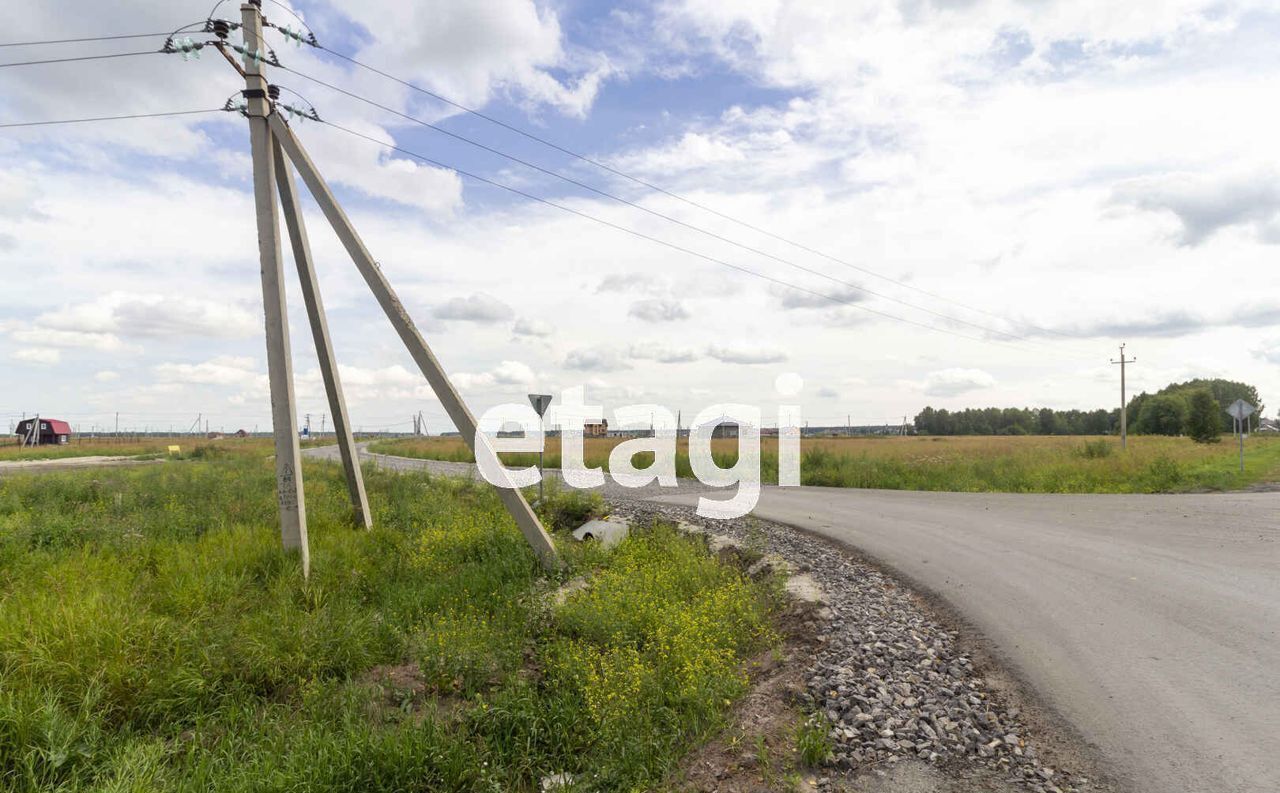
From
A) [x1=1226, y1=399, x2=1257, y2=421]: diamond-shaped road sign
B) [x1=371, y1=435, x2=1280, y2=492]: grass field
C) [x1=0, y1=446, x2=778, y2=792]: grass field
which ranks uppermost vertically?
[x1=1226, y1=399, x2=1257, y2=421]: diamond-shaped road sign

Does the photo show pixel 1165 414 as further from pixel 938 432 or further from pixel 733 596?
pixel 733 596

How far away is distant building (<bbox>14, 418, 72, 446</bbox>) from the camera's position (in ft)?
164

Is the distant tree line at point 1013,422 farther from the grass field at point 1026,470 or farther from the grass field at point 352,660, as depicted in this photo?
the grass field at point 352,660

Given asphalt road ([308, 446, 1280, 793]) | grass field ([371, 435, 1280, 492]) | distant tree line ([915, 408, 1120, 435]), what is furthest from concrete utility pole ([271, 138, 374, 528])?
distant tree line ([915, 408, 1120, 435])

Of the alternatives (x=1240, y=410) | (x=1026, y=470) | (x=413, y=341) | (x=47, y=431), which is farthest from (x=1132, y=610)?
(x=47, y=431)

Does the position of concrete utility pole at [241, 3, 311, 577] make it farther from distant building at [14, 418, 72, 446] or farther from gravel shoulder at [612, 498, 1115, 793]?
distant building at [14, 418, 72, 446]

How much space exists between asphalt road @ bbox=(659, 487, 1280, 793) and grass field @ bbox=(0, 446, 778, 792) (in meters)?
2.38

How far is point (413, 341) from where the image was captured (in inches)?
338

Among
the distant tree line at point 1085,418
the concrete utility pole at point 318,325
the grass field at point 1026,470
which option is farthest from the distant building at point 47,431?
the distant tree line at point 1085,418

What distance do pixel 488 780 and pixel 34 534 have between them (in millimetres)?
9659

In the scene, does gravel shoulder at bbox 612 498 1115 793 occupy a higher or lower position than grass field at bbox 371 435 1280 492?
lower

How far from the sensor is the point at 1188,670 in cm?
478

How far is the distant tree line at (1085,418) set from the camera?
81.7 meters

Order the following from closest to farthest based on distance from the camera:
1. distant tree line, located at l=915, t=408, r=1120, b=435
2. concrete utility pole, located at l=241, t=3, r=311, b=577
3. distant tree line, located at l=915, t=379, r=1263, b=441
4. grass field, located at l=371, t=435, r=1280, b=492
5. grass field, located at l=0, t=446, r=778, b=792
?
grass field, located at l=0, t=446, r=778, b=792 → concrete utility pole, located at l=241, t=3, r=311, b=577 → grass field, located at l=371, t=435, r=1280, b=492 → distant tree line, located at l=915, t=379, r=1263, b=441 → distant tree line, located at l=915, t=408, r=1120, b=435
